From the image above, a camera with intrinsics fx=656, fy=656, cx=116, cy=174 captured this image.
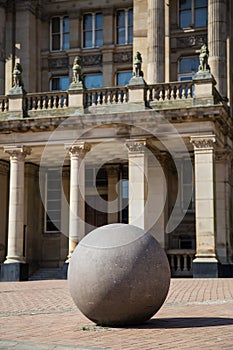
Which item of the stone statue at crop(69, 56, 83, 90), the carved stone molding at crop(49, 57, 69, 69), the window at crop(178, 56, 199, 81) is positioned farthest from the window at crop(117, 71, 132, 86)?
the stone statue at crop(69, 56, 83, 90)

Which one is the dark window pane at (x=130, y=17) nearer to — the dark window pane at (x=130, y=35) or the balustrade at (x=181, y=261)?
the dark window pane at (x=130, y=35)

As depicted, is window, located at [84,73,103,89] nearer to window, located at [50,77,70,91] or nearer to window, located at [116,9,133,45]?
window, located at [50,77,70,91]

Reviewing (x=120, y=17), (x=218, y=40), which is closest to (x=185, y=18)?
(x=218, y=40)

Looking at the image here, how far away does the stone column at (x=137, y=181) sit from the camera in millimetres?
28516

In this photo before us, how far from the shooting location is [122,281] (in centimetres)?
1083

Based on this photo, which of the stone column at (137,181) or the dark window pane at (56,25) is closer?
the stone column at (137,181)

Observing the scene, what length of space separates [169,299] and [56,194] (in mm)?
20620

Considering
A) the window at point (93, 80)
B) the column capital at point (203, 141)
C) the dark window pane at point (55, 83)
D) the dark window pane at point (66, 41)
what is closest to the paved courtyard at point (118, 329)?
the column capital at point (203, 141)

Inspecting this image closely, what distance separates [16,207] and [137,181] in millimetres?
5971

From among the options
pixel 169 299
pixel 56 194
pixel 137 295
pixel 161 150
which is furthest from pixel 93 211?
pixel 137 295

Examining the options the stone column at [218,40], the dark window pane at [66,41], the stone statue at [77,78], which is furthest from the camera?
the dark window pane at [66,41]

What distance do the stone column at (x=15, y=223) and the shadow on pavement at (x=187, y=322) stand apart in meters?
18.7

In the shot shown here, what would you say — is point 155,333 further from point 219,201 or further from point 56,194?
point 56,194

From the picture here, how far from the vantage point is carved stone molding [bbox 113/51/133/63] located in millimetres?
37500
